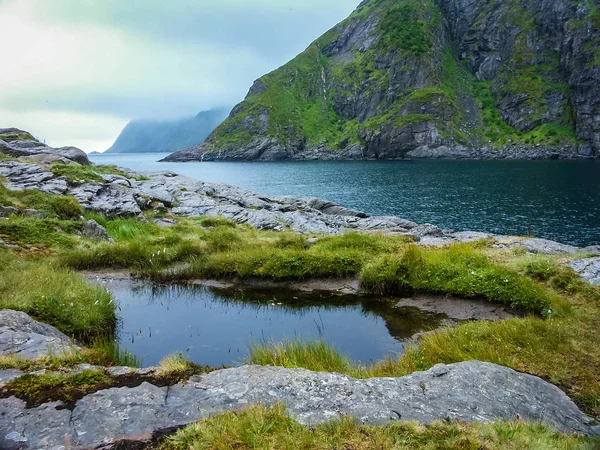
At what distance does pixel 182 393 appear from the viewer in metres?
7.20

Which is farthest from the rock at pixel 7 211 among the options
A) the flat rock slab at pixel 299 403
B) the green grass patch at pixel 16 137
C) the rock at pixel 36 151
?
the green grass patch at pixel 16 137

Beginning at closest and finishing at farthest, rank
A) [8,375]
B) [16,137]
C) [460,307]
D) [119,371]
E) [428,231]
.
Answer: [8,375] < [119,371] < [460,307] < [428,231] < [16,137]

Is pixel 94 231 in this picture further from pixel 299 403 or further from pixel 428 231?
pixel 428 231

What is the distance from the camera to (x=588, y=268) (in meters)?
15.5

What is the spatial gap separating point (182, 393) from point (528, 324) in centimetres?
932

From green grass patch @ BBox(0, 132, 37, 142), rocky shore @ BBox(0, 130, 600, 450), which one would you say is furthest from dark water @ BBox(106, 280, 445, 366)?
green grass patch @ BBox(0, 132, 37, 142)

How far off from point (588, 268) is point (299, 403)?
14.5 m

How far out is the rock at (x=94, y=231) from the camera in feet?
72.1

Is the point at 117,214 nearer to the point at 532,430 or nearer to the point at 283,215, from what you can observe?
the point at 283,215

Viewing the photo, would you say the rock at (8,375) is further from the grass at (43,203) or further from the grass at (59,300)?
the grass at (43,203)

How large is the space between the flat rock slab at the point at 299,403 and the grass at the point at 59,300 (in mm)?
5301

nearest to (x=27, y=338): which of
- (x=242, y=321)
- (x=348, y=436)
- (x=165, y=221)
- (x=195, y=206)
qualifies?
(x=242, y=321)

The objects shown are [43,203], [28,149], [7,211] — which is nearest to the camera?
[7,211]

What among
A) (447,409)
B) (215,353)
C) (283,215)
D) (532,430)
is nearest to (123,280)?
(215,353)
